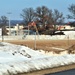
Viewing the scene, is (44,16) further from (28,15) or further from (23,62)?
(23,62)

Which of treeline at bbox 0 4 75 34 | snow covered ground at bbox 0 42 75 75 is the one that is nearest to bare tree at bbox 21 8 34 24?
treeline at bbox 0 4 75 34

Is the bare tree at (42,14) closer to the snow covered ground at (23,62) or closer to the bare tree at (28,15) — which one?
the bare tree at (28,15)

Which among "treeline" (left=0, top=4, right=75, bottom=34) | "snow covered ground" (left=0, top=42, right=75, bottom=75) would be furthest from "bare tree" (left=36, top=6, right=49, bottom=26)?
"snow covered ground" (left=0, top=42, right=75, bottom=75)

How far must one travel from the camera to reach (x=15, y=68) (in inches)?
576

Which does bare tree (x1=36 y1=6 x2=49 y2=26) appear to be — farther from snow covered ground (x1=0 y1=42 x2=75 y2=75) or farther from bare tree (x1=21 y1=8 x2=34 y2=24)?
snow covered ground (x1=0 y1=42 x2=75 y2=75)

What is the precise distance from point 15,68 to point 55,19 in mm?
130682

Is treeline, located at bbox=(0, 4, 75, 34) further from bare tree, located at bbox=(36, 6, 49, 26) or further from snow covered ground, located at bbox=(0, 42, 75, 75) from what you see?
snow covered ground, located at bbox=(0, 42, 75, 75)

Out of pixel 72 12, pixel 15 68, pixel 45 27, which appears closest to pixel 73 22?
pixel 72 12

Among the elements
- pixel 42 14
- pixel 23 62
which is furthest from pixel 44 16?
pixel 23 62

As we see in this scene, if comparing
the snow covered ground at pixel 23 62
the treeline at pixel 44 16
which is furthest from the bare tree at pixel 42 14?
the snow covered ground at pixel 23 62

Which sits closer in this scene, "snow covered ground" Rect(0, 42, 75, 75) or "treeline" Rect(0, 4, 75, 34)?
"snow covered ground" Rect(0, 42, 75, 75)

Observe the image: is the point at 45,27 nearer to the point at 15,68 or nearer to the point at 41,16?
the point at 41,16

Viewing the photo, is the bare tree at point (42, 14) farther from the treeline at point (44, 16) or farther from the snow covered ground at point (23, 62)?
the snow covered ground at point (23, 62)

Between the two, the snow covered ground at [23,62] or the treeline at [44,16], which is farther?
the treeline at [44,16]
